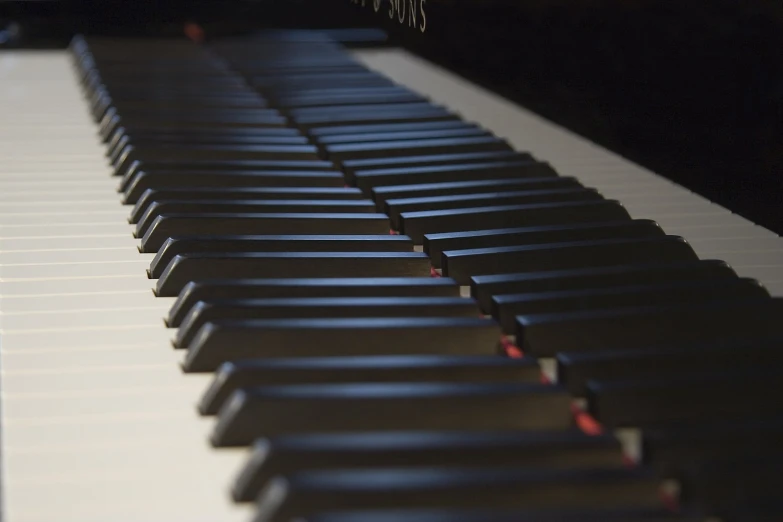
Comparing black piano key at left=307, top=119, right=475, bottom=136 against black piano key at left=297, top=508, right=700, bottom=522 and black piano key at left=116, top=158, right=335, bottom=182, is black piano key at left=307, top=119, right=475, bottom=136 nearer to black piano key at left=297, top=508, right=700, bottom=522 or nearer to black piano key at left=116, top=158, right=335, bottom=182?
black piano key at left=116, top=158, right=335, bottom=182

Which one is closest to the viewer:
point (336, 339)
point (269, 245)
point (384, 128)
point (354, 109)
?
point (336, 339)

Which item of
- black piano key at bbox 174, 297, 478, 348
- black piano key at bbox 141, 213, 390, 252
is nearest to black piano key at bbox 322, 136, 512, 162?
black piano key at bbox 141, 213, 390, 252

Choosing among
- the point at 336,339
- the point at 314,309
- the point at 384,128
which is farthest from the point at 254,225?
the point at 384,128

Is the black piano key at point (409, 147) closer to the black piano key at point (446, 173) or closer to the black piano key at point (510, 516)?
the black piano key at point (446, 173)

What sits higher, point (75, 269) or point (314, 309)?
point (314, 309)

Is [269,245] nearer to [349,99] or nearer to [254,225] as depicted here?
[254,225]

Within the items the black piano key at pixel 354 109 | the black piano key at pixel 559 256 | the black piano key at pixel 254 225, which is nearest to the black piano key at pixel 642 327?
the black piano key at pixel 559 256

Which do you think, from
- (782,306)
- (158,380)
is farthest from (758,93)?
(158,380)
